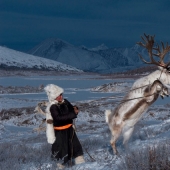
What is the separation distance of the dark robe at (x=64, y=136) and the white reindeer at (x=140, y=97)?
98 cm

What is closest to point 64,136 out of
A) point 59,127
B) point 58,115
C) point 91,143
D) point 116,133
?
point 59,127

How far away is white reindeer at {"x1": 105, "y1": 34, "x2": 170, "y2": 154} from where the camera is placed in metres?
7.54

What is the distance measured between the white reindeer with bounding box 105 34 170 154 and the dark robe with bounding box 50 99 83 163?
98 cm

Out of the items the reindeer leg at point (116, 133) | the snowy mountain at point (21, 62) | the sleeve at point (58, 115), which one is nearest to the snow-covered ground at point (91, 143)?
the reindeer leg at point (116, 133)

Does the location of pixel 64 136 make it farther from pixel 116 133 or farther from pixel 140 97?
pixel 140 97

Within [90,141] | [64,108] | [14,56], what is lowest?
[90,141]

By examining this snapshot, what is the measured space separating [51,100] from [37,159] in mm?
1448

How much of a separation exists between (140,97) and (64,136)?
64.3 inches

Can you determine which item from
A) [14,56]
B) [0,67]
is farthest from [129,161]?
[14,56]

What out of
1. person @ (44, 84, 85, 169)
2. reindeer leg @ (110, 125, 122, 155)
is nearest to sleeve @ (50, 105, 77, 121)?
person @ (44, 84, 85, 169)

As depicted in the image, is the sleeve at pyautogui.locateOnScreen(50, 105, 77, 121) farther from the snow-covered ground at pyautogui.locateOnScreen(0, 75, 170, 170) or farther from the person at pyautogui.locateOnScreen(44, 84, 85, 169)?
the snow-covered ground at pyautogui.locateOnScreen(0, 75, 170, 170)

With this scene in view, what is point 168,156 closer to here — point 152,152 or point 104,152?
point 152,152

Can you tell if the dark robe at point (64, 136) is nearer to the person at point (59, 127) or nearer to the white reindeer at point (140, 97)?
the person at point (59, 127)

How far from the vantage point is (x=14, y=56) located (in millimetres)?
173875
